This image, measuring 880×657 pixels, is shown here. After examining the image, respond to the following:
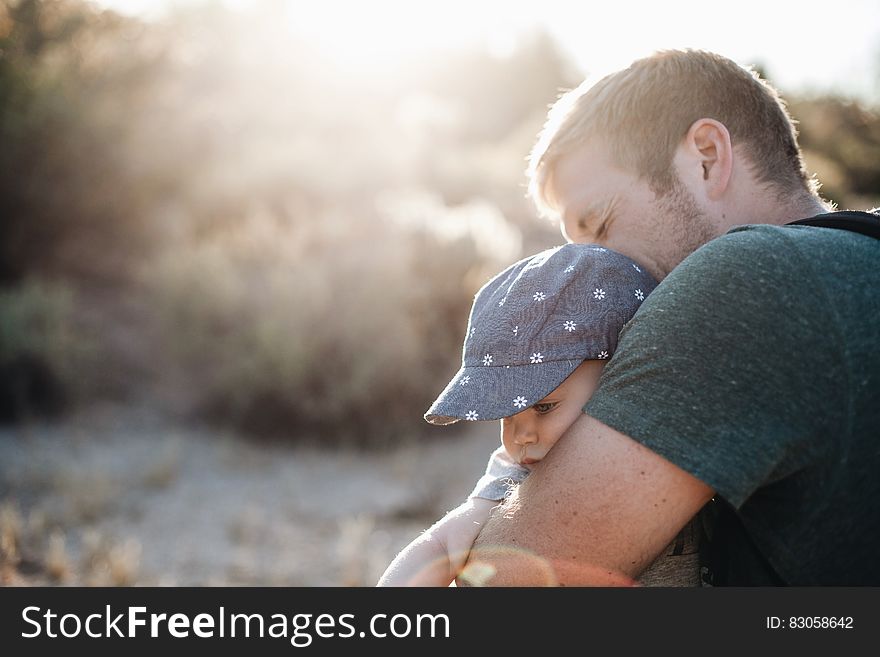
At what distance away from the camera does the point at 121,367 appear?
7887 mm

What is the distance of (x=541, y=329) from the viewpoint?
1.60 m

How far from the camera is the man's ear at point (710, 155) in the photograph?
1827 mm

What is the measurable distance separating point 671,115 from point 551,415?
79 centimetres

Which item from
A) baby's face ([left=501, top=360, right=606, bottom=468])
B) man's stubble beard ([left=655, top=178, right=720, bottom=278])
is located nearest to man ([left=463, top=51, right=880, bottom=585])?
baby's face ([left=501, top=360, right=606, bottom=468])

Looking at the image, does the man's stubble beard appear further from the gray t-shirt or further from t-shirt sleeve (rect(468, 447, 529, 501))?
t-shirt sleeve (rect(468, 447, 529, 501))

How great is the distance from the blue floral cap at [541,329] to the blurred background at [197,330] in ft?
2.25

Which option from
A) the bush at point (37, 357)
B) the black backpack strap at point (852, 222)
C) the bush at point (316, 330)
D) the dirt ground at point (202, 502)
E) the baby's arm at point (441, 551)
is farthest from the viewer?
the bush at point (316, 330)

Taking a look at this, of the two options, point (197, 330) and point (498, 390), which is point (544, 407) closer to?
point (498, 390)

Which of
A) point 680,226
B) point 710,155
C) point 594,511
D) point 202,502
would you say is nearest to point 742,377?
point 594,511

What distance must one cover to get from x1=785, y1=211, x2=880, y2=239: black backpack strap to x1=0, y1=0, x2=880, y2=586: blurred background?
786 millimetres

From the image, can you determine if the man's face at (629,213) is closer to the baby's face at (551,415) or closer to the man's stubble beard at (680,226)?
the man's stubble beard at (680,226)

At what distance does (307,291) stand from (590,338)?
630cm

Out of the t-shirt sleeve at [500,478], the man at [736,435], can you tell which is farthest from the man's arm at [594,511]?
the t-shirt sleeve at [500,478]
